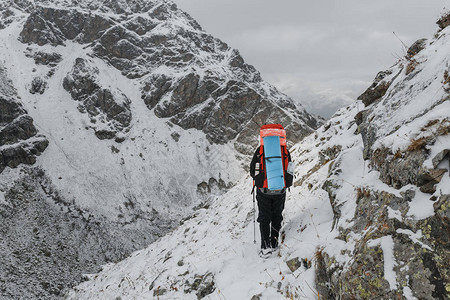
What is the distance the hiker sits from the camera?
5.64 m

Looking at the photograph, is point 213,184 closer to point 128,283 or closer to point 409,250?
point 128,283

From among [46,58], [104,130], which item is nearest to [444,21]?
[104,130]

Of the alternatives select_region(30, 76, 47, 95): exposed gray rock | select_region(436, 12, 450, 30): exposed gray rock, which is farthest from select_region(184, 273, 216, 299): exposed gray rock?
select_region(30, 76, 47, 95): exposed gray rock

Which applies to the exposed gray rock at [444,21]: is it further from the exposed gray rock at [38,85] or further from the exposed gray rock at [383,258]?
the exposed gray rock at [38,85]

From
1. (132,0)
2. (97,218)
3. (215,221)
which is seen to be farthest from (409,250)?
(132,0)

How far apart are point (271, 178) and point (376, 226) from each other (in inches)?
92.0

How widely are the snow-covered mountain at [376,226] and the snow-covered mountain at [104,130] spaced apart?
2227 cm

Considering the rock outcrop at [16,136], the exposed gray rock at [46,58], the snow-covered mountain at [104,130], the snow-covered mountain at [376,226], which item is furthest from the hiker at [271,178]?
the exposed gray rock at [46,58]

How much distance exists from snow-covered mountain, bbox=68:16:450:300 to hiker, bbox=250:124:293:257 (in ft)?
1.39

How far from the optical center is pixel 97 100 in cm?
5991

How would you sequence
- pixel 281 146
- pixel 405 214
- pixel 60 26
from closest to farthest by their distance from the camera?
pixel 405 214 < pixel 281 146 < pixel 60 26

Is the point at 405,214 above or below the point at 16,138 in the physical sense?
above

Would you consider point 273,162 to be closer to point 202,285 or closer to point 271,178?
point 271,178

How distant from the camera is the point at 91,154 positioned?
168ft
